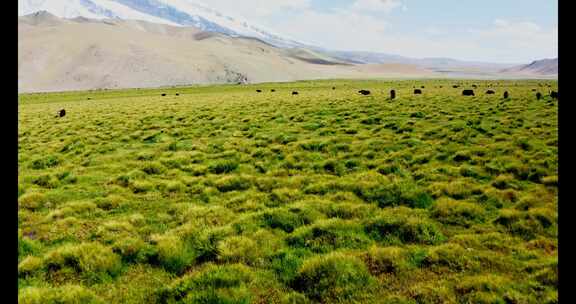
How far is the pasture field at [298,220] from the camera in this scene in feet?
22.3

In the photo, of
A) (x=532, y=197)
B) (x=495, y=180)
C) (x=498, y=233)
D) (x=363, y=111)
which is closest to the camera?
(x=498, y=233)

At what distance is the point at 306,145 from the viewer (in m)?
18.5

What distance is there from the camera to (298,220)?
977cm

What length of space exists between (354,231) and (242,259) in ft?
9.14

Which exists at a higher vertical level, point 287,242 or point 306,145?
point 306,145

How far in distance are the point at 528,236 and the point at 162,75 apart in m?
196

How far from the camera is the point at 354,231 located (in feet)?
29.4

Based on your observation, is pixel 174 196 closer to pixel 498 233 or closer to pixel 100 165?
pixel 100 165

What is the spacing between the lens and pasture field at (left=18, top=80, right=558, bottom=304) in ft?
22.3

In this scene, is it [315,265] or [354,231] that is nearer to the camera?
[315,265]

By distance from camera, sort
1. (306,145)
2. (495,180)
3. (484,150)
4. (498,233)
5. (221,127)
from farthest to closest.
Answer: (221,127) < (306,145) < (484,150) < (495,180) < (498,233)

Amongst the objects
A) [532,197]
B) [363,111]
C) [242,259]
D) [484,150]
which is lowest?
[242,259]

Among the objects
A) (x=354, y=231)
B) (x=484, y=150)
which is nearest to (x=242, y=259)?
(x=354, y=231)

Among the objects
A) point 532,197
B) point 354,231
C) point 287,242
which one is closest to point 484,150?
point 532,197
